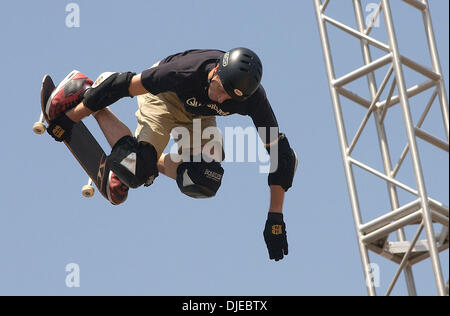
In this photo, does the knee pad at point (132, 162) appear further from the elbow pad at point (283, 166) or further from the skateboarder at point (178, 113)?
the elbow pad at point (283, 166)

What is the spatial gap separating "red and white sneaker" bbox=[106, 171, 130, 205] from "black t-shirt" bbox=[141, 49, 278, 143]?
3.44ft

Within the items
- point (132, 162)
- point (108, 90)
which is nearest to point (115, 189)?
point (132, 162)

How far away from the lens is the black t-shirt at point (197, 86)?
467 inches

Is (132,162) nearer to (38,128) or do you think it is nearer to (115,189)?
(115,189)

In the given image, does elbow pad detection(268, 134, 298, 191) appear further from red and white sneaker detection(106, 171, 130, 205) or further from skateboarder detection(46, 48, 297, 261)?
red and white sneaker detection(106, 171, 130, 205)

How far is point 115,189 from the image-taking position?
42.2 ft

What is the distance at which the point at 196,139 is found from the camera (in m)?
12.8


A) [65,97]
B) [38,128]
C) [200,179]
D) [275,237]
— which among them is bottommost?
[275,237]

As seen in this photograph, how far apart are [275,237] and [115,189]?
161cm

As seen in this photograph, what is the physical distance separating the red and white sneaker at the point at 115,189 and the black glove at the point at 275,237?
143cm

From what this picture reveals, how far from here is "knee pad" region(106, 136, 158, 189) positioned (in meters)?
12.4

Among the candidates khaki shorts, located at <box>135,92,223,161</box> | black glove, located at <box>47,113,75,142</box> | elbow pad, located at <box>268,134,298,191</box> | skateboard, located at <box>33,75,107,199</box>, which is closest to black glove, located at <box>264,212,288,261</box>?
elbow pad, located at <box>268,134,298,191</box>
